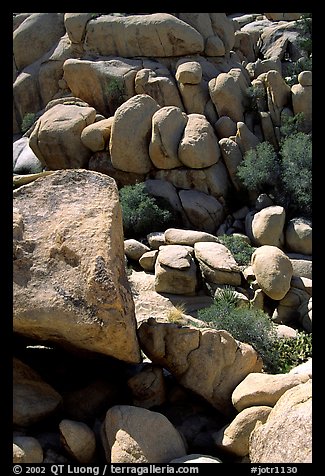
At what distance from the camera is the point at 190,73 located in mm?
22109

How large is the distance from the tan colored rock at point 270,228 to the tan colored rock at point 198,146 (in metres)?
3.41

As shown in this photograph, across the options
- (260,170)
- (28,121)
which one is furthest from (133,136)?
(28,121)

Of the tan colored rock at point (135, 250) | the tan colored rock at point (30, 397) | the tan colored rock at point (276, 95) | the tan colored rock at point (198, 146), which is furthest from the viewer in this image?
the tan colored rock at point (276, 95)

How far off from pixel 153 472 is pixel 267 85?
1929cm

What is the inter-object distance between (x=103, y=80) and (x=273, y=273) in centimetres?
1386

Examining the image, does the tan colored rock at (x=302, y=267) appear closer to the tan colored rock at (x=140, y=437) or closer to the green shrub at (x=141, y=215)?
the green shrub at (x=141, y=215)

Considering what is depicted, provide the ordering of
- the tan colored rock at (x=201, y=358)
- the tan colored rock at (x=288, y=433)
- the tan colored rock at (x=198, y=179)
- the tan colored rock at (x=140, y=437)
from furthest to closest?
the tan colored rock at (x=198, y=179)
the tan colored rock at (x=201, y=358)
the tan colored rock at (x=140, y=437)
the tan colored rock at (x=288, y=433)

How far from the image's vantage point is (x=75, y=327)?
20.4ft

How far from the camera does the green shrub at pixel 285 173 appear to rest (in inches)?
737

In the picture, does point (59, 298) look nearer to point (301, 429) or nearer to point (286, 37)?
point (301, 429)

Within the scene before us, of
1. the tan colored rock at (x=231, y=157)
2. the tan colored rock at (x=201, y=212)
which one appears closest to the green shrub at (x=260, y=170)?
the tan colored rock at (x=231, y=157)

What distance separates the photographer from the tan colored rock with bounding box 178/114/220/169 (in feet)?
63.7

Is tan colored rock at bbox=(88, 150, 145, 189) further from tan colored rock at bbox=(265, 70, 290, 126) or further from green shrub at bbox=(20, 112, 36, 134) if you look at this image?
green shrub at bbox=(20, 112, 36, 134)

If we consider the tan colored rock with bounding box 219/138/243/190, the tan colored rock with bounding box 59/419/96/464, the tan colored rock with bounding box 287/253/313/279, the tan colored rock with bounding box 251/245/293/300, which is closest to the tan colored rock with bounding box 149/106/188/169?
the tan colored rock with bounding box 219/138/243/190
